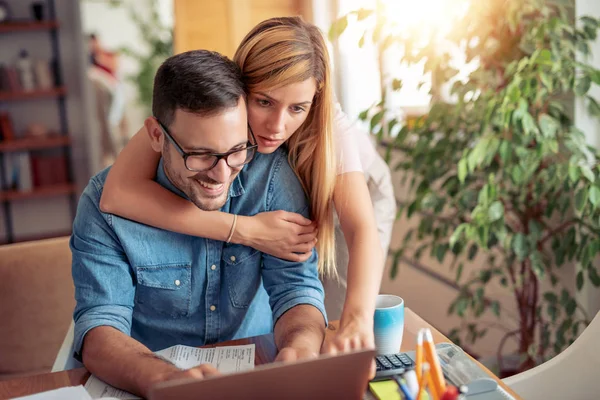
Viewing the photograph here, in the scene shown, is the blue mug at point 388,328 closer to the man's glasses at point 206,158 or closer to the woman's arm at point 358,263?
the woman's arm at point 358,263

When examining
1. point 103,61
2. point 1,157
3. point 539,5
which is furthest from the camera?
point 103,61

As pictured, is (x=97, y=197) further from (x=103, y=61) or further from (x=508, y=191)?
(x=103, y=61)

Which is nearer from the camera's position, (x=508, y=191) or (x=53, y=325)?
(x=53, y=325)

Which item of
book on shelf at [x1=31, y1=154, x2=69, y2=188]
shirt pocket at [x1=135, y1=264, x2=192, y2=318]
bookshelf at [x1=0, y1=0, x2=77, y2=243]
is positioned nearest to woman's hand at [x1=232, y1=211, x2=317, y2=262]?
shirt pocket at [x1=135, y1=264, x2=192, y2=318]

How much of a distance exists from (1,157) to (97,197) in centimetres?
466

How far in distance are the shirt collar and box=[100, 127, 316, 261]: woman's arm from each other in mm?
15

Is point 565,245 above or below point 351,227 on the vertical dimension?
below

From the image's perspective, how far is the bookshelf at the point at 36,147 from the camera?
5.43m

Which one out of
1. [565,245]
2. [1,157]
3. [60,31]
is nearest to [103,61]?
[60,31]

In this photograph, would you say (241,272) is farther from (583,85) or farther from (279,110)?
(583,85)

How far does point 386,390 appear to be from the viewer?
105 centimetres

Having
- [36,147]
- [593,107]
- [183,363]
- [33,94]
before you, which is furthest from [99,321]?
[36,147]

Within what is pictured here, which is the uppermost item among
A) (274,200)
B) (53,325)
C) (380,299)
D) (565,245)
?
(274,200)

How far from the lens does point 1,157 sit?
550 cm
